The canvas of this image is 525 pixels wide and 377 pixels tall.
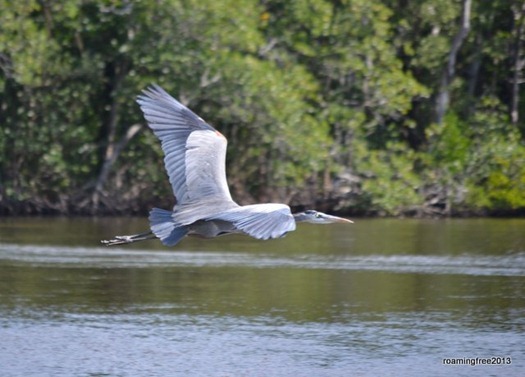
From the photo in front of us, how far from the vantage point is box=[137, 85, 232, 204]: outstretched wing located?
9492 mm

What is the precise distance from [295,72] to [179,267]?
785cm

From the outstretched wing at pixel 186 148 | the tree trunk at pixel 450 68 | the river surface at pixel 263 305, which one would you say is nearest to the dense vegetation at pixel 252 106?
the tree trunk at pixel 450 68

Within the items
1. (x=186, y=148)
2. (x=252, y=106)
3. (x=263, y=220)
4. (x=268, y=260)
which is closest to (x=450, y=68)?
(x=252, y=106)

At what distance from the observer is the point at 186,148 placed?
966 cm

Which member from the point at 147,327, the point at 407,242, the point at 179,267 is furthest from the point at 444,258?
the point at 147,327

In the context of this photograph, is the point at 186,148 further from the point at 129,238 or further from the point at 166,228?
the point at 166,228

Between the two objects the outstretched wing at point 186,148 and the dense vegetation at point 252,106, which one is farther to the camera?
the dense vegetation at point 252,106

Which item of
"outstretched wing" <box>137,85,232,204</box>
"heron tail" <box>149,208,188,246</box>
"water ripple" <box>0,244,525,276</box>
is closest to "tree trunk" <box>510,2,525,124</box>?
"water ripple" <box>0,244,525,276</box>

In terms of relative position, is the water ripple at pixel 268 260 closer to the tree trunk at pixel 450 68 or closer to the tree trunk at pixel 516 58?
the tree trunk at pixel 450 68

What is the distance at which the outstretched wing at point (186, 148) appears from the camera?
949 centimetres

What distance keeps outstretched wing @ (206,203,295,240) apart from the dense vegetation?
14.0m

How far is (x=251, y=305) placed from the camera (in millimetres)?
13070

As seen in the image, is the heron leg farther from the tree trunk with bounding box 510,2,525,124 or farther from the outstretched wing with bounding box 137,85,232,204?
the tree trunk with bounding box 510,2,525,124

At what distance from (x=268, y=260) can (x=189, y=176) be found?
7.71m
